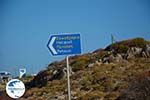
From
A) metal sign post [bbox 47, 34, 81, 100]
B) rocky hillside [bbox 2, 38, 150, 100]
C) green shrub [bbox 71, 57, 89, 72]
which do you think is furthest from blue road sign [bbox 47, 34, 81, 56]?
green shrub [bbox 71, 57, 89, 72]

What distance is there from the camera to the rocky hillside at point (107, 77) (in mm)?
24034

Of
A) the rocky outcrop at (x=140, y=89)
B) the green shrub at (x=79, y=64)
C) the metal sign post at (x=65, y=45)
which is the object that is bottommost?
the rocky outcrop at (x=140, y=89)

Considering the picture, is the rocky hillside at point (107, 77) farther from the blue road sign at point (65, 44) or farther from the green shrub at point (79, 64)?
the blue road sign at point (65, 44)

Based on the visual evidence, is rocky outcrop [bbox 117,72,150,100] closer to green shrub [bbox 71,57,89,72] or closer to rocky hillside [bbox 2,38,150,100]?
rocky hillside [bbox 2,38,150,100]

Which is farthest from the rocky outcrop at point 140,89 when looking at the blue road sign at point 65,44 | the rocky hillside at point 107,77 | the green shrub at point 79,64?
the green shrub at point 79,64

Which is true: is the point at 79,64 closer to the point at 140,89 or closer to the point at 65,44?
the point at 140,89

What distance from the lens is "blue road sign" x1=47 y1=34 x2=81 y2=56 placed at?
1220 cm

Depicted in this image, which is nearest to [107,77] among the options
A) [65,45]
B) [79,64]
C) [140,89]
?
[79,64]

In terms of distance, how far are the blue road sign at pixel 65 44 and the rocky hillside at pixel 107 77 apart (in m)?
10.1

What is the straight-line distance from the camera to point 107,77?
1361 inches

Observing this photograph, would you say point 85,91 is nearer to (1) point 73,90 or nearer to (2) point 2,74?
(1) point 73,90

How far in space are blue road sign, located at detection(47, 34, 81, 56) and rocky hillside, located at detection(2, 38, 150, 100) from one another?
33.1 feet

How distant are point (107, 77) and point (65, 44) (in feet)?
74.2

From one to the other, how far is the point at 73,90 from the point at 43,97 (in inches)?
91.9
